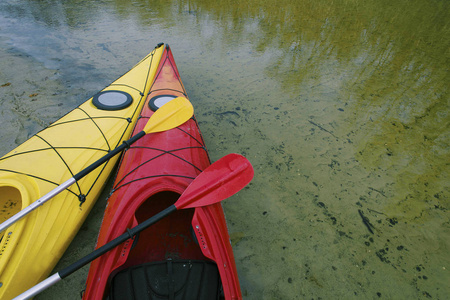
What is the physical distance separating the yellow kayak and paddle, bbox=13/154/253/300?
48 cm

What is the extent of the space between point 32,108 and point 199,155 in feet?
8.78

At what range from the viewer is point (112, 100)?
2.70 meters

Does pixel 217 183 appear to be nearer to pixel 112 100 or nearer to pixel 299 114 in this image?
pixel 112 100

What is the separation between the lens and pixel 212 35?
17.3 ft

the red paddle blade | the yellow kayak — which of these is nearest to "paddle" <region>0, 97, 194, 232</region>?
the yellow kayak

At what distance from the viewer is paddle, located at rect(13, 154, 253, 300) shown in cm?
142

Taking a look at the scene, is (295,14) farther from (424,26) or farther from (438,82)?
(438,82)

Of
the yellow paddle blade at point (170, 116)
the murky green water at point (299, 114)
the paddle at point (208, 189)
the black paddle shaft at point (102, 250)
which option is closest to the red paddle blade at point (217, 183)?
the paddle at point (208, 189)

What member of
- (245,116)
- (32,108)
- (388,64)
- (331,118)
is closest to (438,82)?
(388,64)

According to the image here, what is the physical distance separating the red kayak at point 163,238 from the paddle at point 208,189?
0.26 feet

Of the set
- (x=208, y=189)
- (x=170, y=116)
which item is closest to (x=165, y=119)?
(x=170, y=116)

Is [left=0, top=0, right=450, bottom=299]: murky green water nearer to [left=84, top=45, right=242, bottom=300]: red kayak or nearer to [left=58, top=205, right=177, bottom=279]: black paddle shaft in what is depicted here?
A: [left=84, top=45, right=242, bottom=300]: red kayak

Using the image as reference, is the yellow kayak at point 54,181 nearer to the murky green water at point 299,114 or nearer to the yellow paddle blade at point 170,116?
the murky green water at point 299,114

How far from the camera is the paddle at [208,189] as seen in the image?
4.66 ft
